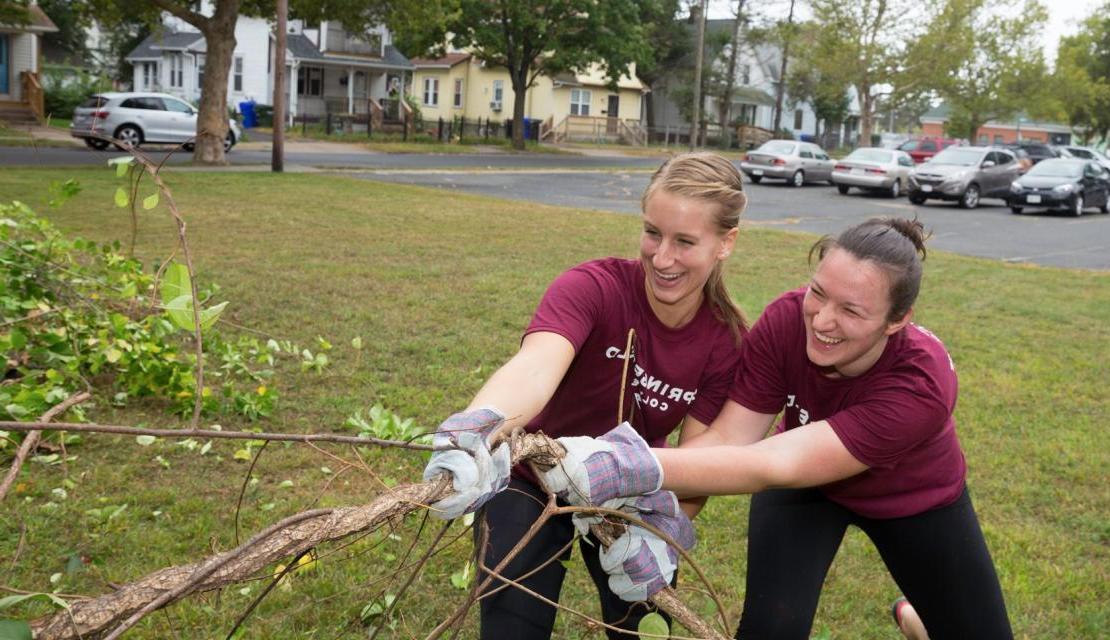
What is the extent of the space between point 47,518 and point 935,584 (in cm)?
339

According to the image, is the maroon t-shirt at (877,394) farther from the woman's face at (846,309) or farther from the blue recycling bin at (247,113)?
the blue recycling bin at (247,113)

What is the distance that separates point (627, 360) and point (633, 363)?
1.14ft

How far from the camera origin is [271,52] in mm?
47219

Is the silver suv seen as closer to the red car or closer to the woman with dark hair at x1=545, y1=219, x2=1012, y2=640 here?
the red car

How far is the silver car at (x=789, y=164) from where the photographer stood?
29.7 meters

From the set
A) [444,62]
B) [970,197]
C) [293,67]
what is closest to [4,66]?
[293,67]

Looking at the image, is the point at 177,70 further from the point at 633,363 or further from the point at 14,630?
the point at 14,630

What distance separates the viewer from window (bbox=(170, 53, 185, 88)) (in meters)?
47.2

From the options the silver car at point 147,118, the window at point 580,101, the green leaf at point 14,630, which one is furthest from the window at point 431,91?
the green leaf at point 14,630

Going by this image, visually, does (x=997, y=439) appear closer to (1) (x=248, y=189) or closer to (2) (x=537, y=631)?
(2) (x=537, y=631)

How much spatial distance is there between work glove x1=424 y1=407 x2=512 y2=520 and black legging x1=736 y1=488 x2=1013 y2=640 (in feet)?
4.09

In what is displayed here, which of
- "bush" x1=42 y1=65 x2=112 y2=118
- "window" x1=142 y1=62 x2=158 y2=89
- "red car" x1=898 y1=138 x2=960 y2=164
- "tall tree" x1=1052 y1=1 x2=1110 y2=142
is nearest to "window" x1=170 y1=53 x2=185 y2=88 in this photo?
"window" x1=142 y1=62 x2=158 y2=89

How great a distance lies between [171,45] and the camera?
4625 cm

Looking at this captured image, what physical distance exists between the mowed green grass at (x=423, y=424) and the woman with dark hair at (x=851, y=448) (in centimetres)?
78
